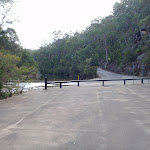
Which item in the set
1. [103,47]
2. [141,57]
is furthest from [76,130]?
[103,47]

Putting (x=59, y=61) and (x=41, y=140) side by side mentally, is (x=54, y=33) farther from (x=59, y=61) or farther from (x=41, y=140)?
(x=41, y=140)

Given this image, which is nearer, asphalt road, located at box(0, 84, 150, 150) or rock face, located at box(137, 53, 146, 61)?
asphalt road, located at box(0, 84, 150, 150)

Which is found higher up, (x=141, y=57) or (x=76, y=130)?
(x=141, y=57)

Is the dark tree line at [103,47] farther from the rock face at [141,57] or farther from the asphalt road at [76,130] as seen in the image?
the asphalt road at [76,130]

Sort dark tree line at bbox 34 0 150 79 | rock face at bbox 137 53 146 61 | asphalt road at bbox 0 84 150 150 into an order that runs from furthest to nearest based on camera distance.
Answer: dark tree line at bbox 34 0 150 79
rock face at bbox 137 53 146 61
asphalt road at bbox 0 84 150 150

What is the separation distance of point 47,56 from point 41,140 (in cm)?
8372

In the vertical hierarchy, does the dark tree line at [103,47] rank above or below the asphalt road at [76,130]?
above

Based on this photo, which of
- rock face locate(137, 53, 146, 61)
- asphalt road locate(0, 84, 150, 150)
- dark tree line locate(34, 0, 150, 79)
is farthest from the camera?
dark tree line locate(34, 0, 150, 79)

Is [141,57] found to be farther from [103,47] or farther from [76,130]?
[76,130]

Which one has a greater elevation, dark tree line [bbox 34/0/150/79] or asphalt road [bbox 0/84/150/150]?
dark tree line [bbox 34/0/150/79]

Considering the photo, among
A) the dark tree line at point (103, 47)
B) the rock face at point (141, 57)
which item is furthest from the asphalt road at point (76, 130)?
the rock face at point (141, 57)

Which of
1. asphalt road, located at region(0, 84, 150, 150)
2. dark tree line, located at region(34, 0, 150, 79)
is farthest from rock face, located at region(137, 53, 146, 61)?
asphalt road, located at region(0, 84, 150, 150)

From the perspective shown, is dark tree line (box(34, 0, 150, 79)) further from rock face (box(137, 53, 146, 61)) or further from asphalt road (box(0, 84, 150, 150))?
asphalt road (box(0, 84, 150, 150))

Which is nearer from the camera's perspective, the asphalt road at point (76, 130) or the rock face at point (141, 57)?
the asphalt road at point (76, 130)
